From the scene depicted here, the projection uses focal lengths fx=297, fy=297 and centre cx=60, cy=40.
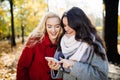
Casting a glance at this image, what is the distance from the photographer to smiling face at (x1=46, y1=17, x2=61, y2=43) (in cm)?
397

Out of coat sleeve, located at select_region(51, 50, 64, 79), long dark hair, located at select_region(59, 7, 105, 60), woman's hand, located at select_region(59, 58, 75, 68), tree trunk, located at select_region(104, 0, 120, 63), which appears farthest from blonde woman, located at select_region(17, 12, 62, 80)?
tree trunk, located at select_region(104, 0, 120, 63)

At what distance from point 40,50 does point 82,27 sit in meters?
0.88

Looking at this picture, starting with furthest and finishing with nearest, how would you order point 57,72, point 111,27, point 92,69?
point 111,27
point 57,72
point 92,69

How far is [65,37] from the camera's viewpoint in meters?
3.74

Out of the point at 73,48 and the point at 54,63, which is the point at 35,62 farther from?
the point at 73,48

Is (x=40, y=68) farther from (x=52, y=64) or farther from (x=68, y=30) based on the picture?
(x=68, y=30)

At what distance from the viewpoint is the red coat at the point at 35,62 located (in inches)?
160

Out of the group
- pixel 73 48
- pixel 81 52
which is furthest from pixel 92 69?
pixel 73 48

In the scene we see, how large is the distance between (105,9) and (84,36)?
11.2 meters

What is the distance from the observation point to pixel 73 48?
11.7 ft

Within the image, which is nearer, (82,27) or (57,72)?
(82,27)

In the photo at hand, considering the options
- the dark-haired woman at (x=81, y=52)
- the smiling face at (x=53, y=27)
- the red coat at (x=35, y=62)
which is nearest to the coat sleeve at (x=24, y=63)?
the red coat at (x=35, y=62)

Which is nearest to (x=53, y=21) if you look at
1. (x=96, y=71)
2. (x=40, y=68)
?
(x=40, y=68)

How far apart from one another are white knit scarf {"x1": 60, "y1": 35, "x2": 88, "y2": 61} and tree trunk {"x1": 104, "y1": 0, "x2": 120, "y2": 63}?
35.1 feet
